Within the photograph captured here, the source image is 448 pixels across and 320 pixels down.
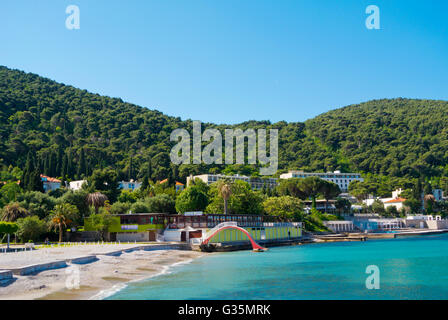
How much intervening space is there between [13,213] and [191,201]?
3167 centimetres

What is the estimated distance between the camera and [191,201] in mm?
81438

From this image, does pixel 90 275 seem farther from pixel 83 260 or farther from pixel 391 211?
pixel 391 211

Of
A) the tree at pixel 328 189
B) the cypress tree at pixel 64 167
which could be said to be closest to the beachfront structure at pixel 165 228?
the tree at pixel 328 189

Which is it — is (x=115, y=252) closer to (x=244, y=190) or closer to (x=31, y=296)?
(x=31, y=296)

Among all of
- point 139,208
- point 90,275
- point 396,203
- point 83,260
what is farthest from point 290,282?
point 396,203

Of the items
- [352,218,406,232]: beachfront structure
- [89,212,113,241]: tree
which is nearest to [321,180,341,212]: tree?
[352,218,406,232]: beachfront structure

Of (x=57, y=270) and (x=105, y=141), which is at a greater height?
(x=105, y=141)

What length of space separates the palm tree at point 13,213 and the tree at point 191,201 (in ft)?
94.8

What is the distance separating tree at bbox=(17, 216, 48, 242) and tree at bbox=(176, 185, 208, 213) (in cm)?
2804

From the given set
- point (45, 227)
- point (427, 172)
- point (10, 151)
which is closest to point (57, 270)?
point (45, 227)
